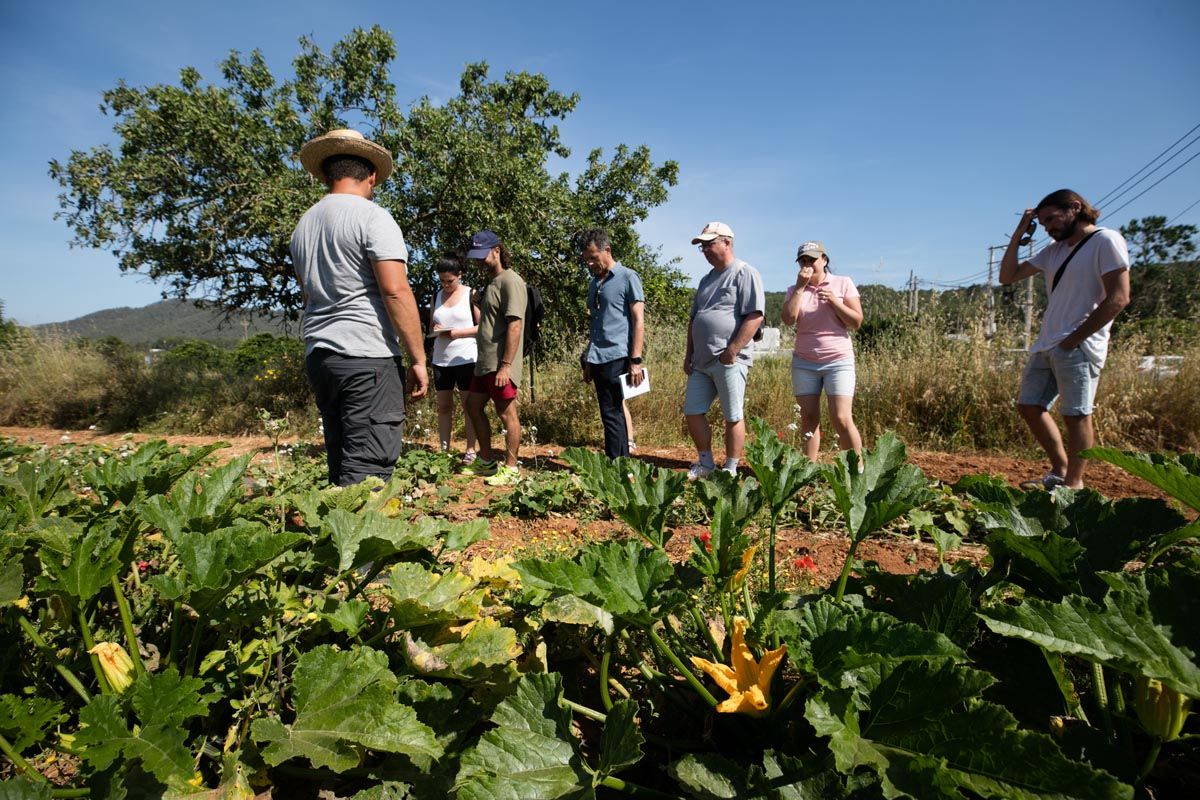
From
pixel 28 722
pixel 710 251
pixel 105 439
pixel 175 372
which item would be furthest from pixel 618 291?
pixel 175 372

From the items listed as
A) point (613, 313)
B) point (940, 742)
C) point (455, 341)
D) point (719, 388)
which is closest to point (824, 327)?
point (719, 388)

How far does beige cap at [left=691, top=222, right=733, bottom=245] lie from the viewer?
3754mm

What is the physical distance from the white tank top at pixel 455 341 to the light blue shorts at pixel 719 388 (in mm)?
1670

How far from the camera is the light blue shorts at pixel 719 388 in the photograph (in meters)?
3.75

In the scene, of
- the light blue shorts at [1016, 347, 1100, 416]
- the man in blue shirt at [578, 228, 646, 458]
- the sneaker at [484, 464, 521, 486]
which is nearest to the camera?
the light blue shorts at [1016, 347, 1100, 416]

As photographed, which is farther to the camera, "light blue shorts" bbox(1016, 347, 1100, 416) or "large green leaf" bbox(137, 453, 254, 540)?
"light blue shorts" bbox(1016, 347, 1100, 416)

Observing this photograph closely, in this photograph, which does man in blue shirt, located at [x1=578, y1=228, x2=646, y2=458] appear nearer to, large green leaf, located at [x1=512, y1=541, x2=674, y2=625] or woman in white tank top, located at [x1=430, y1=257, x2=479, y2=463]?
woman in white tank top, located at [x1=430, y1=257, x2=479, y2=463]

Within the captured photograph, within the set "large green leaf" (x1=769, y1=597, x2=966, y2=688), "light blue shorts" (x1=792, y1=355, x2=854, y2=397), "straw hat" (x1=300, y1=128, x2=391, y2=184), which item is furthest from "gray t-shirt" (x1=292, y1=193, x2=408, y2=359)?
"light blue shorts" (x1=792, y1=355, x2=854, y2=397)

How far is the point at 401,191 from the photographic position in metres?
8.08

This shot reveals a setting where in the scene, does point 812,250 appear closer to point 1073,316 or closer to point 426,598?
point 1073,316

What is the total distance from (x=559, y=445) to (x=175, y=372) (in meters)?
7.37

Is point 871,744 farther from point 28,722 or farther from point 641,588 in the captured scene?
point 28,722


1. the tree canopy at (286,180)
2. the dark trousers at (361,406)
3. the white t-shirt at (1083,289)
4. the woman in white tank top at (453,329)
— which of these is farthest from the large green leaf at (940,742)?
the tree canopy at (286,180)

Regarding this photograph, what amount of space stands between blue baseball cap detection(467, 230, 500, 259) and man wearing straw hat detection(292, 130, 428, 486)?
1636 millimetres
